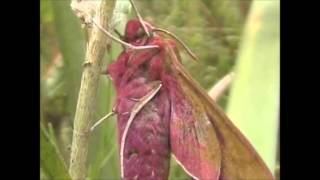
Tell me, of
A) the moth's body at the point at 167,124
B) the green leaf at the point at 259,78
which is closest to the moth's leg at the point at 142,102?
the moth's body at the point at 167,124

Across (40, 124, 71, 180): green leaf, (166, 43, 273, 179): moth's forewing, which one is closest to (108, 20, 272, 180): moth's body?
(166, 43, 273, 179): moth's forewing

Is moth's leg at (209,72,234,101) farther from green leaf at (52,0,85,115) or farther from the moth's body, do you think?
green leaf at (52,0,85,115)

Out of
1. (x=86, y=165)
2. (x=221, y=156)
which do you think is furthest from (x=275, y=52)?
(x=86, y=165)

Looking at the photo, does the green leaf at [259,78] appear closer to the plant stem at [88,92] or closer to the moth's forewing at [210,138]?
the moth's forewing at [210,138]

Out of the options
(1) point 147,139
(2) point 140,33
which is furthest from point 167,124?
(2) point 140,33

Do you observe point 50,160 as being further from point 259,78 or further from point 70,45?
point 259,78
